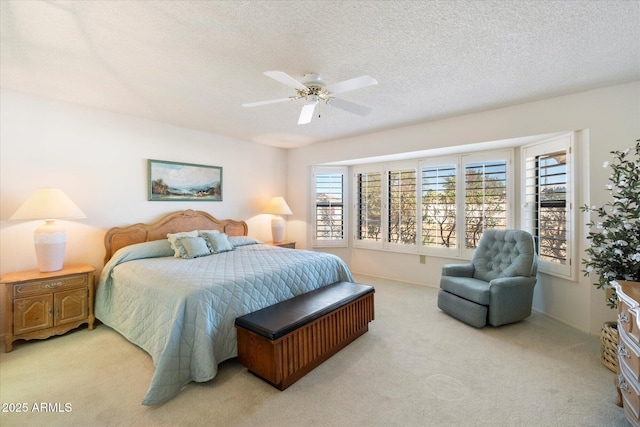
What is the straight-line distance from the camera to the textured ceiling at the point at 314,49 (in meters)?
1.73

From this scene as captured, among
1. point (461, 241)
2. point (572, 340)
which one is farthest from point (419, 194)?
point (572, 340)

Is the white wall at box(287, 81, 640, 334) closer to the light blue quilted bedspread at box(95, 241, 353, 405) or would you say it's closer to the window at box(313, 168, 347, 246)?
the window at box(313, 168, 347, 246)

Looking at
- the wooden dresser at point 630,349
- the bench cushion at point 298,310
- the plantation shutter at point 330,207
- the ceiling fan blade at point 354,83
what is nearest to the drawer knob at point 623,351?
the wooden dresser at point 630,349

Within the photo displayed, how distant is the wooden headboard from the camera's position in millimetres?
3547

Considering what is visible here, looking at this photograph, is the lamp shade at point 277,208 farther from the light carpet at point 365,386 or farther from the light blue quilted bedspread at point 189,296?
the light carpet at point 365,386

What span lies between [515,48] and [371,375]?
2.76 meters

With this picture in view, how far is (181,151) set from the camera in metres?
4.29

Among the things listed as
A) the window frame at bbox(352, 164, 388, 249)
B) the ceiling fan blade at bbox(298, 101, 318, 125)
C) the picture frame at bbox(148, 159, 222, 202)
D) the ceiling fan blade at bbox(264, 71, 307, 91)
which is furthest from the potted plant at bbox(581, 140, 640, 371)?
the picture frame at bbox(148, 159, 222, 202)

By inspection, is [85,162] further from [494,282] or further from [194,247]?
[494,282]

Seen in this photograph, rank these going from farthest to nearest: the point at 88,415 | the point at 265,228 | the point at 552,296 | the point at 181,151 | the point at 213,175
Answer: the point at 265,228
the point at 213,175
the point at 181,151
the point at 552,296
the point at 88,415

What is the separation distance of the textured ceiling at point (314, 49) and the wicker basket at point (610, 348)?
2210 millimetres

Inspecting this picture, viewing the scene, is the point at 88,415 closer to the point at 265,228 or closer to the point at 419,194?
the point at 265,228

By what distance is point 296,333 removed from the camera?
2180mm

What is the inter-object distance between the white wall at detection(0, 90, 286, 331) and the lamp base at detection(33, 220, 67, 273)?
0.33 meters
